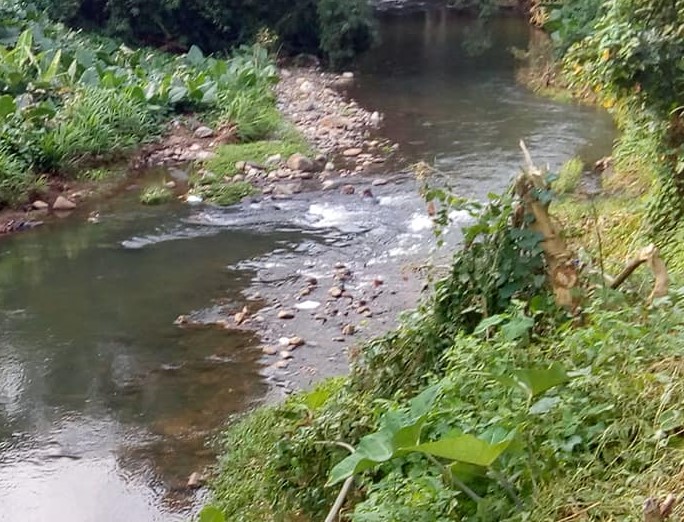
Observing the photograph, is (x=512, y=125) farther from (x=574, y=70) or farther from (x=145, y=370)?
(x=145, y=370)

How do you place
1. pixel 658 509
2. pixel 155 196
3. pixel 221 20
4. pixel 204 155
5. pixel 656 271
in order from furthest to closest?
pixel 221 20 → pixel 204 155 → pixel 155 196 → pixel 656 271 → pixel 658 509

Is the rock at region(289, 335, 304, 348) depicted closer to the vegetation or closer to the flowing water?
the flowing water

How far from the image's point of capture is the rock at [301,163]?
9453mm

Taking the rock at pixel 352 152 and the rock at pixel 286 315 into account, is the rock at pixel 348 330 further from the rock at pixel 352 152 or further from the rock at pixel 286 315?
the rock at pixel 352 152

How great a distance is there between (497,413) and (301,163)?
22.9 feet

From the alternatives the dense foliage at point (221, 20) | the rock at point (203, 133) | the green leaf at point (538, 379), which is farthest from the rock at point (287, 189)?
the dense foliage at point (221, 20)

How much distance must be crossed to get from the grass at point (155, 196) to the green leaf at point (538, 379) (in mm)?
6521

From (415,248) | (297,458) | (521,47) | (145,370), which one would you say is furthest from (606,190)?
Result: (521,47)

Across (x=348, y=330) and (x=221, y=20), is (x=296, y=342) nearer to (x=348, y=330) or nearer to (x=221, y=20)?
(x=348, y=330)

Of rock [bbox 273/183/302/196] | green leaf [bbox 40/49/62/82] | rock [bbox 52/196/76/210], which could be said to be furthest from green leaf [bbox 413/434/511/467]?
green leaf [bbox 40/49/62/82]

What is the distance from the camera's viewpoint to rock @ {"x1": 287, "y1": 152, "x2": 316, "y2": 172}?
9.45 m

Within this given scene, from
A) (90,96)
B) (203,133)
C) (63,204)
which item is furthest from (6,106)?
(203,133)

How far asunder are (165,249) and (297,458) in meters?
4.37

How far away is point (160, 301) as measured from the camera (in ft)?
21.5
